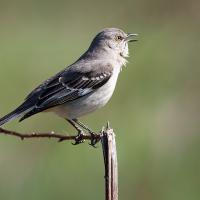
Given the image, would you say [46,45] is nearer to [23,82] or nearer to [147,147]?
[23,82]

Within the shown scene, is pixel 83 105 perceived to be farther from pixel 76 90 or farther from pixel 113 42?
pixel 113 42

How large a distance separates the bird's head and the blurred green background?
4.71 feet

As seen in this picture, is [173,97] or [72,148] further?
[173,97]

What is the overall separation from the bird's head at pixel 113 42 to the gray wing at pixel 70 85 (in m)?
0.53

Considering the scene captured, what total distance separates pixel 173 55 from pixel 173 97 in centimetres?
180

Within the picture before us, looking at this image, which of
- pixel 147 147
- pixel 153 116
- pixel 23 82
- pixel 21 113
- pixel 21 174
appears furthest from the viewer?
pixel 23 82

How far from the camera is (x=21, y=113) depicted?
7938mm

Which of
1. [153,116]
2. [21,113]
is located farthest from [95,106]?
[153,116]

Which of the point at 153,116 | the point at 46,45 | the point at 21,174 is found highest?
the point at 46,45

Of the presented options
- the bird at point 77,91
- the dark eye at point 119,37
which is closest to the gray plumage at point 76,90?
the bird at point 77,91

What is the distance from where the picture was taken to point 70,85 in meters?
8.52

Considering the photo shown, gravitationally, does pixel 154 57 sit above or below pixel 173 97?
above

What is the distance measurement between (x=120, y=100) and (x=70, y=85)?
377 centimetres

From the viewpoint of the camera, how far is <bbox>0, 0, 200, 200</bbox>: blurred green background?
31.8ft
